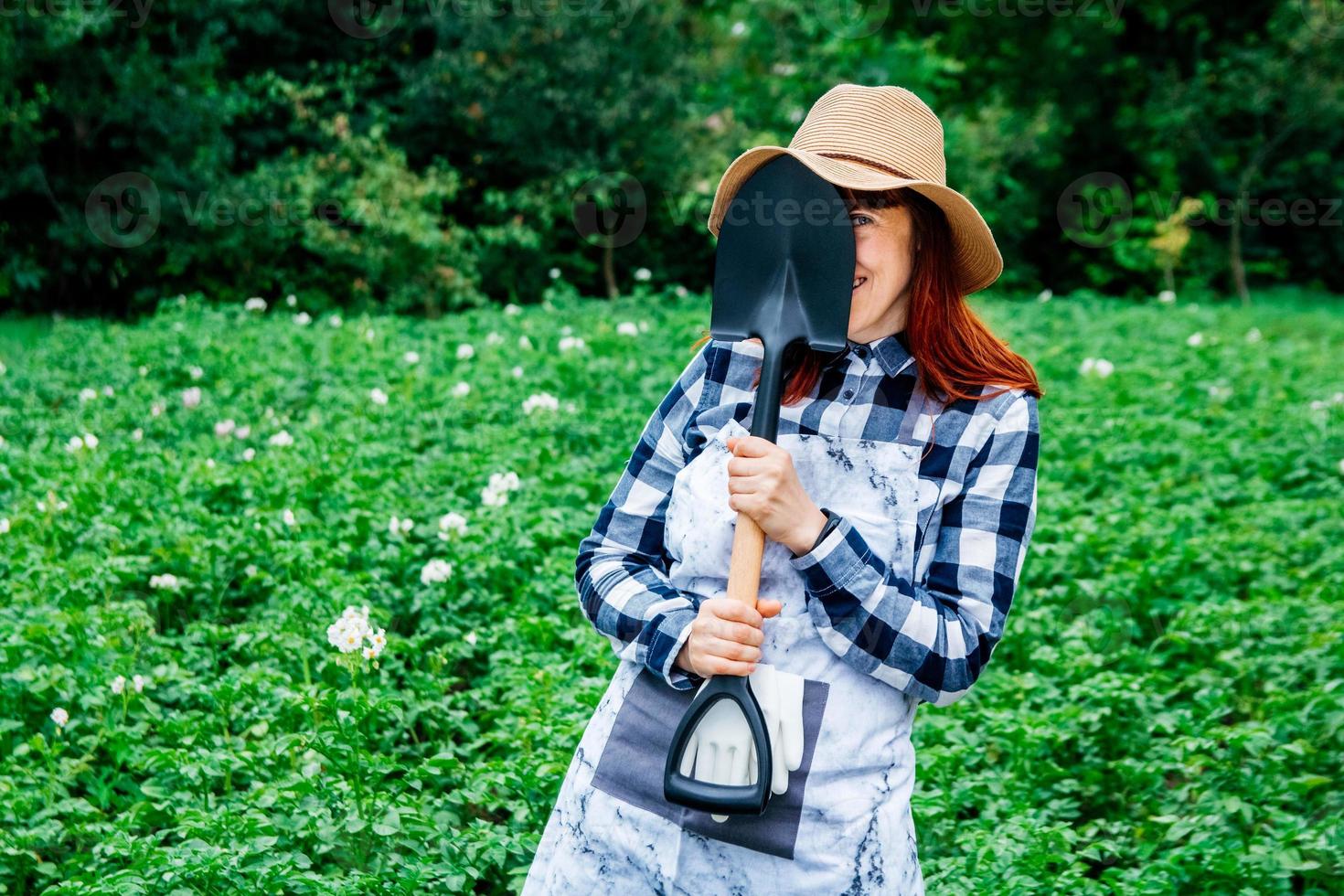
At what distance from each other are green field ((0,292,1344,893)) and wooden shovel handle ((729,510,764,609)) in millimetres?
1329

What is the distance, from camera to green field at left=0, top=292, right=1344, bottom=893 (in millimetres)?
2689

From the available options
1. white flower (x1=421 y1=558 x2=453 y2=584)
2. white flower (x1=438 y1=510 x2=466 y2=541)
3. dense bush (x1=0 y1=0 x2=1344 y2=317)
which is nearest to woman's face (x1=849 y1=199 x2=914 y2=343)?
white flower (x1=421 y1=558 x2=453 y2=584)

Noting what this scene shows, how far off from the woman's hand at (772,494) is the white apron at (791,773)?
87 mm

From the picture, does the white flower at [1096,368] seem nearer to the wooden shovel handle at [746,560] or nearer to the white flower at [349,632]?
the white flower at [349,632]

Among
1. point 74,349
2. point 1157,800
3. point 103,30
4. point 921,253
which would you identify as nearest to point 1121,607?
point 1157,800

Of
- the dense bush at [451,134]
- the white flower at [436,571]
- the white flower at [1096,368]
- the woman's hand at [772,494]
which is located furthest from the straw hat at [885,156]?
the dense bush at [451,134]

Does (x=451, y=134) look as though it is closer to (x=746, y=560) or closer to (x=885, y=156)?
(x=885, y=156)

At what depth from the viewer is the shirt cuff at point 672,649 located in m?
1.51

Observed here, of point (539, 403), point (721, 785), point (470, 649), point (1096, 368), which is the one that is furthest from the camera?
point (1096, 368)

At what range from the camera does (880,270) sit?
163cm

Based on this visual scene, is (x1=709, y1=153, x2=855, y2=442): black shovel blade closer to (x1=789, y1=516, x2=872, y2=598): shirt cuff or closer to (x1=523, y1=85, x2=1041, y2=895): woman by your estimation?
(x1=523, y1=85, x2=1041, y2=895): woman

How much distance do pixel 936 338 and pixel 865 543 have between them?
0.31 meters

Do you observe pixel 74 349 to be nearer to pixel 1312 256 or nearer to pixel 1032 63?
pixel 1032 63

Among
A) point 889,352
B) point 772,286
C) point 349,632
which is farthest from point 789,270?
point 349,632
